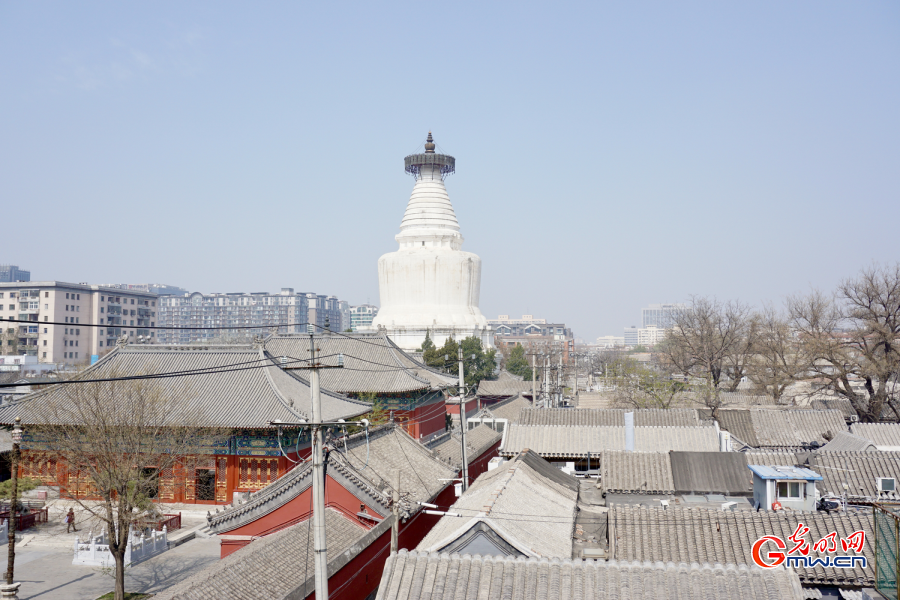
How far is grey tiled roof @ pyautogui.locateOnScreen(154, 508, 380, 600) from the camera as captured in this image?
10789 mm

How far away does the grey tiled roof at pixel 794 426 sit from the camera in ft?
89.5

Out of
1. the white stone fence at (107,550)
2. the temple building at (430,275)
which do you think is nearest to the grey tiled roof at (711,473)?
the white stone fence at (107,550)

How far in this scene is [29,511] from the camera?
2345cm

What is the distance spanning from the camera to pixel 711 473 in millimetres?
18172

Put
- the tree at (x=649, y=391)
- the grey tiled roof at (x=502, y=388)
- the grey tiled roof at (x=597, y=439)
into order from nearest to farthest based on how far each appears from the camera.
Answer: the grey tiled roof at (x=597, y=439) → the tree at (x=649, y=391) → the grey tiled roof at (x=502, y=388)

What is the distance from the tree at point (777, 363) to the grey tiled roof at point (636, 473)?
19031 millimetres

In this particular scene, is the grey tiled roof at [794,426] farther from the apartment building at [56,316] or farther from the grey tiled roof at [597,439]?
the apartment building at [56,316]

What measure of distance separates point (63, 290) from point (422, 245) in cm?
4082

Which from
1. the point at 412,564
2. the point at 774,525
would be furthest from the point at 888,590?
the point at 412,564

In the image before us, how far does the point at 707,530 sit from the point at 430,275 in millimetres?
51398

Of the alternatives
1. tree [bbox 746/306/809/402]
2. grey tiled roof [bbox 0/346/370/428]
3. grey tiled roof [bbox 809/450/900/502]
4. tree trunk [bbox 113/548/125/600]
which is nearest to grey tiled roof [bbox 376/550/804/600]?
tree trunk [bbox 113/548/125/600]

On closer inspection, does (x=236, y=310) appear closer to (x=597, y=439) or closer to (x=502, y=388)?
(x=502, y=388)

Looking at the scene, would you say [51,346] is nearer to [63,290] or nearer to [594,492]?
[63,290]
